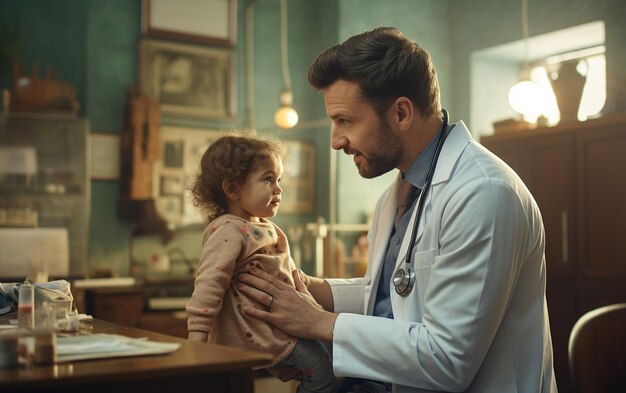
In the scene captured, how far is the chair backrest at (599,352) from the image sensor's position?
217 centimetres

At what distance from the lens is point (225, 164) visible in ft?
7.91

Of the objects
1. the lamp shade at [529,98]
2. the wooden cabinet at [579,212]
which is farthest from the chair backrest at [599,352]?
the lamp shade at [529,98]

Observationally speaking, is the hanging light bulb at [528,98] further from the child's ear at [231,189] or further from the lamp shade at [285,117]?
the child's ear at [231,189]

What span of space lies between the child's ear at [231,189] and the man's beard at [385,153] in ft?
1.39

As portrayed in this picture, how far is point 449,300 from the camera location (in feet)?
6.41

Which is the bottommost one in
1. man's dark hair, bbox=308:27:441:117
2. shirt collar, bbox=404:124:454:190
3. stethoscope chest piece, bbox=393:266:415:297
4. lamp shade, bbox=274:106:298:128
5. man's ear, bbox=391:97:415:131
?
stethoscope chest piece, bbox=393:266:415:297

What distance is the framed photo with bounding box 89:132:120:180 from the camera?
7.05m

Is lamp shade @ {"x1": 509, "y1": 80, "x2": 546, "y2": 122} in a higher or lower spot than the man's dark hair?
higher

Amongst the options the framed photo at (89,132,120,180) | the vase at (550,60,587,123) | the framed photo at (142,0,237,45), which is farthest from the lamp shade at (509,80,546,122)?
the framed photo at (89,132,120,180)

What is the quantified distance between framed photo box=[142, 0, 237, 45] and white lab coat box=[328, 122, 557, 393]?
5671mm

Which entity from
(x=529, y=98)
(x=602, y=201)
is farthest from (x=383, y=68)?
(x=529, y=98)

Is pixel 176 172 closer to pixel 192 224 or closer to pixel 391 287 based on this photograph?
pixel 192 224

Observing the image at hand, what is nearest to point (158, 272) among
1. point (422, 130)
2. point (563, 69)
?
point (563, 69)

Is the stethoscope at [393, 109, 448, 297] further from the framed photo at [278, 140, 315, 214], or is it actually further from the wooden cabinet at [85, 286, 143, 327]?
the framed photo at [278, 140, 315, 214]
